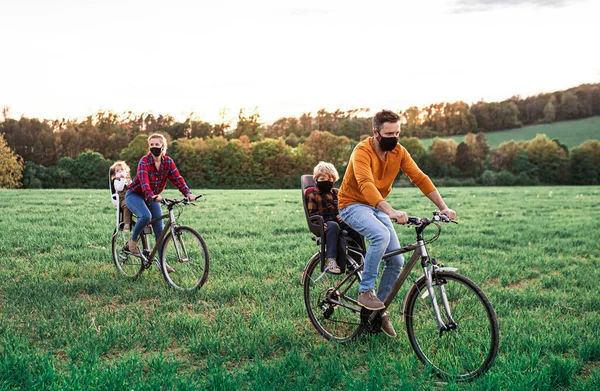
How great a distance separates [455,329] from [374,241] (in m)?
1.01

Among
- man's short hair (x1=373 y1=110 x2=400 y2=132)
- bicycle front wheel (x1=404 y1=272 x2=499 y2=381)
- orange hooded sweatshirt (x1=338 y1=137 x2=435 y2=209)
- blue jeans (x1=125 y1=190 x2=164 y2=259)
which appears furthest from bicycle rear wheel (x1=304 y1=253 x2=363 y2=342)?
blue jeans (x1=125 y1=190 x2=164 y2=259)

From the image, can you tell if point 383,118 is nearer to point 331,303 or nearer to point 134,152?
point 331,303

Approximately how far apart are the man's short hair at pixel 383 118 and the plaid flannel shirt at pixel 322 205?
1137 mm

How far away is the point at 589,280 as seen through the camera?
794 centimetres

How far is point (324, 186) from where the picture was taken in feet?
18.1

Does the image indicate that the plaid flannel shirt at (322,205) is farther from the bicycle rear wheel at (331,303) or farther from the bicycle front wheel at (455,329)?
the bicycle front wheel at (455,329)

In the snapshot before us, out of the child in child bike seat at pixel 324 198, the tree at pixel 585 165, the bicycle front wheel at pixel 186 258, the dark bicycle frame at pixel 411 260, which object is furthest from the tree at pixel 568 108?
the dark bicycle frame at pixel 411 260

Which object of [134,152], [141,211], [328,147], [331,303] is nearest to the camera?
[331,303]

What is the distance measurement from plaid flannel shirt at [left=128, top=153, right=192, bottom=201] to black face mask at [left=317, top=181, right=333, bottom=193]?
99.5 inches

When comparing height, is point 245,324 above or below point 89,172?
below

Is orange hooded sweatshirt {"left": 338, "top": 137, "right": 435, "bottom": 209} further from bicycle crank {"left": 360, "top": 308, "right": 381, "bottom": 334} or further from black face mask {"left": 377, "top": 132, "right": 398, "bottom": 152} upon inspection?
bicycle crank {"left": 360, "top": 308, "right": 381, "bottom": 334}

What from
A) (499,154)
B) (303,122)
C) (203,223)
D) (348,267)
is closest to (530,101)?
(499,154)

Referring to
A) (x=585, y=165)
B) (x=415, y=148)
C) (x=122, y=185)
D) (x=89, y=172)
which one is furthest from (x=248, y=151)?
(x=122, y=185)

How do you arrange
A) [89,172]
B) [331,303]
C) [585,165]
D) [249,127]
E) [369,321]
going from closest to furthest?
[369,321] → [331,303] → [89,172] → [585,165] → [249,127]
